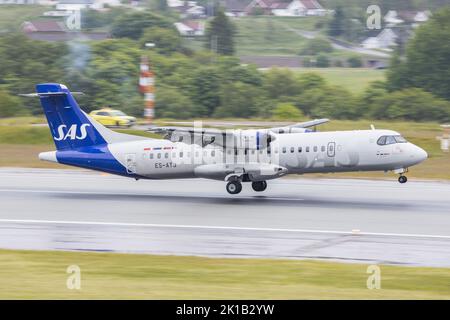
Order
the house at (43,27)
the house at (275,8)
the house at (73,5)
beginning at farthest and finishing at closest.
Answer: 1. the house at (275,8)
2. the house at (73,5)
3. the house at (43,27)

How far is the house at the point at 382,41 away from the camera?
111062 millimetres

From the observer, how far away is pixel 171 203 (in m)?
28.5

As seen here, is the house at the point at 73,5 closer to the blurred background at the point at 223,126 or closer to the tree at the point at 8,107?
the blurred background at the point at 223,126

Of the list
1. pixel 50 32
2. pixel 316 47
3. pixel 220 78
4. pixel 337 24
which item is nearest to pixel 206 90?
pixel 220 78

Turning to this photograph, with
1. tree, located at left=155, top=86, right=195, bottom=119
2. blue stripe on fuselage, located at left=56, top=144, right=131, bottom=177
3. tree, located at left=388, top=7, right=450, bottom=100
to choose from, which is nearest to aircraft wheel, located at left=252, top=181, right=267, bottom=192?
blue stripe on fuselage, located at left=56, top=144, right=131, bottom=177

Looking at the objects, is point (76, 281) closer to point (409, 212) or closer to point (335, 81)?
point (409, 212)

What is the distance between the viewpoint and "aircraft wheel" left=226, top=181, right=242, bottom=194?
97.0 ft

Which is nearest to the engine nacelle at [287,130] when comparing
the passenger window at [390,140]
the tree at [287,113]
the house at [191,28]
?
the passenger window at [390,140]

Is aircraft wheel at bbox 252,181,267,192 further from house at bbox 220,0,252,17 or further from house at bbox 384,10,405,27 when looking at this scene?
house at bbox 220,0,252,17

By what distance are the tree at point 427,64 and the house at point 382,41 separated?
34870 mm

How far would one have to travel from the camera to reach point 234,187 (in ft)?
97.1

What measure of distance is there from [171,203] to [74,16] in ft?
284

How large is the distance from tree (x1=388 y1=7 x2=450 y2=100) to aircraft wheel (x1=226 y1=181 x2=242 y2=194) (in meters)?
46.1
